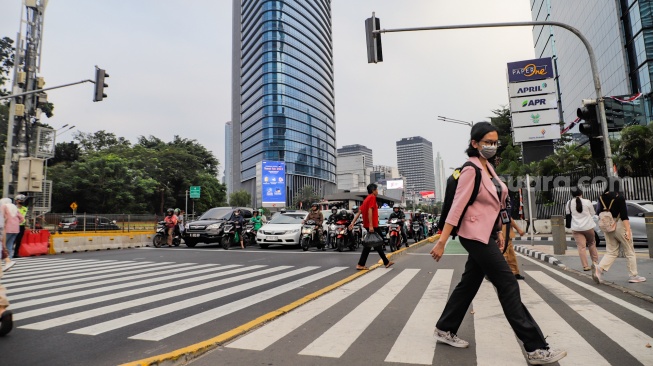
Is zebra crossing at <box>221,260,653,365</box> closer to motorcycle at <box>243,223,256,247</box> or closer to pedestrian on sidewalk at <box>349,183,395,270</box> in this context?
pedestrian on sidewalk at <box>349,183,395,270</box>

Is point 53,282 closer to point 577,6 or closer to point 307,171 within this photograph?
point 577,6

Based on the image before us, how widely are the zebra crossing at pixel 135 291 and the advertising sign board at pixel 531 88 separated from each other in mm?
26870

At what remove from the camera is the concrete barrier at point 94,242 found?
14.7 metres

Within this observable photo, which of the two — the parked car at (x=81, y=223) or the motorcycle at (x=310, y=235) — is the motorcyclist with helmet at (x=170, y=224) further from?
the motorcycle at (x=310, y=235)

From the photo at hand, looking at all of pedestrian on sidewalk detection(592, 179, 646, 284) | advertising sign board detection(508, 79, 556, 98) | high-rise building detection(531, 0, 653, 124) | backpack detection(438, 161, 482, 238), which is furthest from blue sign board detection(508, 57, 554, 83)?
backpack detection(438, 161, 482, 238)

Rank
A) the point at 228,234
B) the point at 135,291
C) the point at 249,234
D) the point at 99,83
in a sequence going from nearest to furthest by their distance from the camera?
the point at 135,291 → the point at 99,83 → the point at 228,234 → the point at 249,234

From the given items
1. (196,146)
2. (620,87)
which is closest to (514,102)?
(620,87)

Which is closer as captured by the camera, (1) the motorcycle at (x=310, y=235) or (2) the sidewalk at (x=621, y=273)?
(2) the sidewalk at (x=621, y=273)

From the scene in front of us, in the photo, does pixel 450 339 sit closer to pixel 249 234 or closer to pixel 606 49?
pixel 249 234

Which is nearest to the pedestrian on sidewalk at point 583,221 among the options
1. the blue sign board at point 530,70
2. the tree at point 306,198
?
the blue sign board at point 530,70

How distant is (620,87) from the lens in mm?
43250

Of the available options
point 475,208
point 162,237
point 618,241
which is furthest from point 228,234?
point 475,208

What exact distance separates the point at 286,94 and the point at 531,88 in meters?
76.0

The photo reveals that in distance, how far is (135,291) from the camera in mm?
6078
